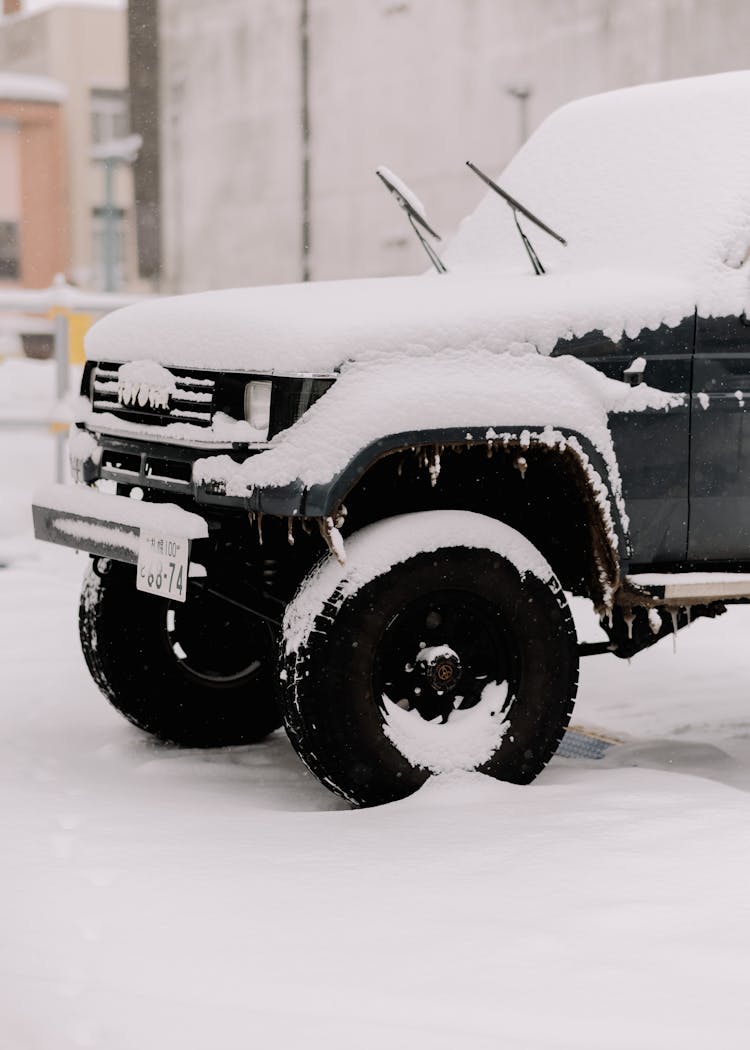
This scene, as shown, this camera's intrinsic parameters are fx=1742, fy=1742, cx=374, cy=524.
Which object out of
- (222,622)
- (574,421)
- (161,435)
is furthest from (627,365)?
(222,622)

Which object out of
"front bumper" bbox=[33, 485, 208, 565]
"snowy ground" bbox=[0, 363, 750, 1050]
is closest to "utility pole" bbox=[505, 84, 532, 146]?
"snowy ground" bbox=[0, 363, 750, 1050]

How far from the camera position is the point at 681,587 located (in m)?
4.83

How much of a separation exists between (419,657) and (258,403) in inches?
30.9

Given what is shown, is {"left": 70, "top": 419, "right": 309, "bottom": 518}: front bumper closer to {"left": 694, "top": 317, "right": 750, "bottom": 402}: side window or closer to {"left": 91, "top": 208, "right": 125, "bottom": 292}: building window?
{"left": 694, "top": 317, "right": 750, "bottom": 402}: side window

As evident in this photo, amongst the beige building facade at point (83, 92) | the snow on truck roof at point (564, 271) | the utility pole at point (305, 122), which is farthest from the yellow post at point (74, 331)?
the beige building facade at point (83, 92)

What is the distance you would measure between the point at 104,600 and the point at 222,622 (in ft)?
1.29

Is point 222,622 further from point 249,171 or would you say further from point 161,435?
point 249,171

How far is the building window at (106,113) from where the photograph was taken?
52.7 metres

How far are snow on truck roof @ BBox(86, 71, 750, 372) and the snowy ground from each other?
3.93 feet

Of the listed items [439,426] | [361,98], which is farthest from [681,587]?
[361,98]

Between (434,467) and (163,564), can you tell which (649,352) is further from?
(163,564)

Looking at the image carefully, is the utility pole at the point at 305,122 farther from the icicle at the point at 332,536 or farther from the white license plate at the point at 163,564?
the icicle at the point at 332,536

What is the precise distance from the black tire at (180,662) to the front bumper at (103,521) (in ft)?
1.26

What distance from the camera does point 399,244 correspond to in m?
28.8
